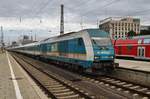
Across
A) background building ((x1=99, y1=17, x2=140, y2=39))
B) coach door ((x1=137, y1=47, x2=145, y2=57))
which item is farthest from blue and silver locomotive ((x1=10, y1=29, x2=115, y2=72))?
background building ((x1=99, y1=17, x2=140, y2=39))

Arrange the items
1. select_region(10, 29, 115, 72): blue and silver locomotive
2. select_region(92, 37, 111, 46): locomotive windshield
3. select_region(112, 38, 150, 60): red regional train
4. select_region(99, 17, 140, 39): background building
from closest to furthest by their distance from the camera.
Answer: select_region(10, 29, 115, 72): blue and silver locomotive
select_region(92, 37, 111, 46): locomotive windshield
select_region(112, 38, 150, 60): red regional train
select_region(99, 17, 140, 39): background building

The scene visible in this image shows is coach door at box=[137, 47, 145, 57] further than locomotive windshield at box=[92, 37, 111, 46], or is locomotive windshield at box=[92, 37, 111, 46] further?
coach door at box=[137, 47, 145, 57]

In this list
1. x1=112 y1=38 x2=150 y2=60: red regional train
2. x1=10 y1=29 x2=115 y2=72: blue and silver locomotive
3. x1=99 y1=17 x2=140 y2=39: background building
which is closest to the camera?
x1=10 y1=29 x2=115 y2=72: blue and silver locomotive

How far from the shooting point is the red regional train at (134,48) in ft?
100

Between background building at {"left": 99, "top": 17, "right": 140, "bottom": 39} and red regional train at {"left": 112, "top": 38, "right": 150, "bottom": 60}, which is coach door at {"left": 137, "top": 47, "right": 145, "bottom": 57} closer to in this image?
red regional train at {"left": 112, "top": 38, "right": 150, "bottom": 60}

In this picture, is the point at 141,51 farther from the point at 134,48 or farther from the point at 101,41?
the point at 101,41

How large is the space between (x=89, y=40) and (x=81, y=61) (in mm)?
1692

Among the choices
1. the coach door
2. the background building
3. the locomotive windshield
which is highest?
the background building

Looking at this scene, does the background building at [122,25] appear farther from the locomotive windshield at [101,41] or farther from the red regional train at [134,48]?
the locomotive windshield at [101,41]

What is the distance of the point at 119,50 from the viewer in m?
38.6

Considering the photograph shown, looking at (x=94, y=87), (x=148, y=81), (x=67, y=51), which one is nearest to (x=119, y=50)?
(x=67, y=51)

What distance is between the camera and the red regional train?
30484 mm

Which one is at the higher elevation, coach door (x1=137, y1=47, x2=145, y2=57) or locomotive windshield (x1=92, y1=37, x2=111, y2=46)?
locomotive windshield (x1=92, y1=37, x2=111, y2=46)

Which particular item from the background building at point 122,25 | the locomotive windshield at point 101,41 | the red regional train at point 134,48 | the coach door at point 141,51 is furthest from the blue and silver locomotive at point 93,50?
the background building at point 122,25
